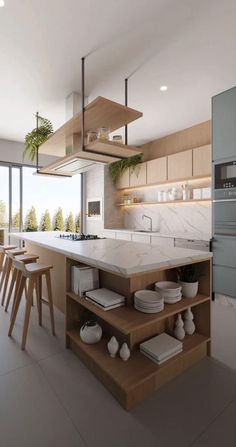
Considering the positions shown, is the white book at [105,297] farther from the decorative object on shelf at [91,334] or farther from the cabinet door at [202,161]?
the cabinet door at [202,161]

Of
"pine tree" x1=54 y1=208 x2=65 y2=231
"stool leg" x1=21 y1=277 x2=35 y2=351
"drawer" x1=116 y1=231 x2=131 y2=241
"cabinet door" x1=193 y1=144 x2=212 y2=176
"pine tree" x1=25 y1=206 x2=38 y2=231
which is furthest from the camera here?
"pine tree" x1=54 y1=208 x2=65 y2=231

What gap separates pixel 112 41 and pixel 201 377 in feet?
9.54

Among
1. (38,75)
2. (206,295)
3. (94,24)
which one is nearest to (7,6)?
(94,24)

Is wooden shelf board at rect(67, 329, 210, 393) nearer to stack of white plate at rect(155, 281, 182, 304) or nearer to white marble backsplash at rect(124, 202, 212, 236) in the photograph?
stack of white plate at rect(155, 281, 182, 304)

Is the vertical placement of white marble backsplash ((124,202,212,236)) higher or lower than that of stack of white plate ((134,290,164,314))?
higher

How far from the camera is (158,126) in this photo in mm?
4316

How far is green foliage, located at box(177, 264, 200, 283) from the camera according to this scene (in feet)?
6.39

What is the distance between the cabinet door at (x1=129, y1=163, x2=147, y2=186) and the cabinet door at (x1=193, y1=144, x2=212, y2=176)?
1.20m

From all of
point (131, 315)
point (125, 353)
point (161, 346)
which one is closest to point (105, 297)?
point (131, 315)

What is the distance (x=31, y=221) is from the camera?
209 inches

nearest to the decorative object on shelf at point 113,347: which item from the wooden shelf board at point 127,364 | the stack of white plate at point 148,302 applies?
the wooden shelf board at point 127,364

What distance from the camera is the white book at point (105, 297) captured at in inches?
66.9

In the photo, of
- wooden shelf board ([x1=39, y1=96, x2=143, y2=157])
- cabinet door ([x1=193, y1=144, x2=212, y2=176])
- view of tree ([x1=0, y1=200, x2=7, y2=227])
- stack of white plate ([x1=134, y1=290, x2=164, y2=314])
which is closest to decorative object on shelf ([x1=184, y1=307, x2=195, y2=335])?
stack of white plate ([x1=134, y1=290, x2=164, y2=314])

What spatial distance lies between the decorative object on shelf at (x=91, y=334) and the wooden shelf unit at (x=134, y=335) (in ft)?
0.13
